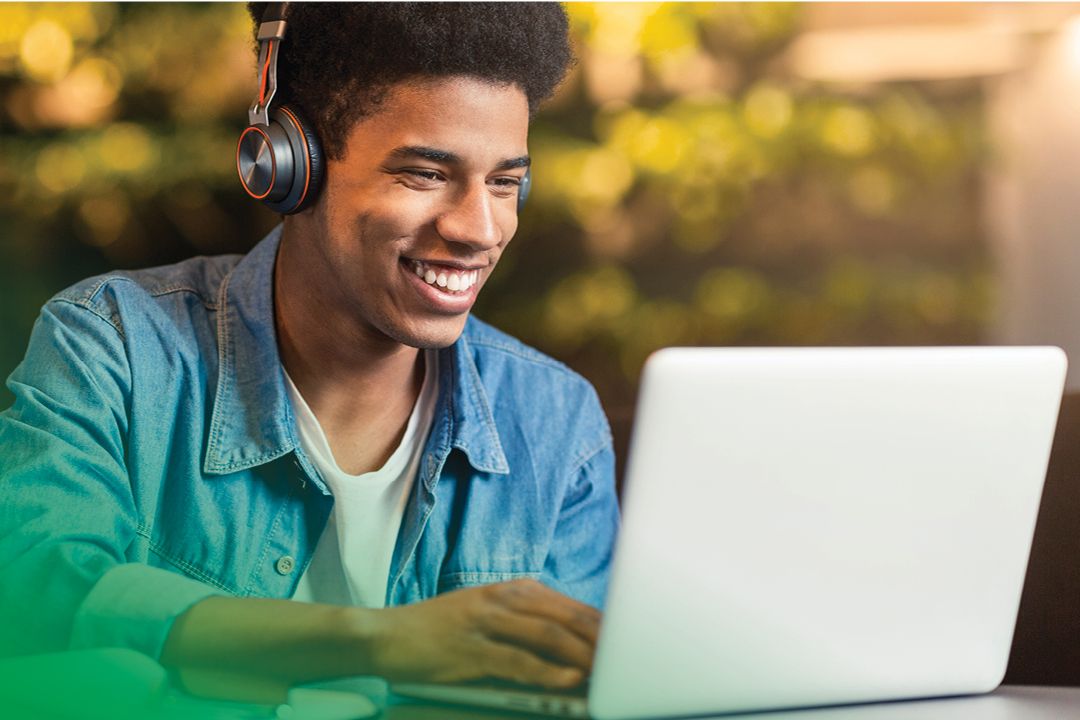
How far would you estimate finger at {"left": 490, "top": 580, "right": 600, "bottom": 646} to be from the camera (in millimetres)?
786

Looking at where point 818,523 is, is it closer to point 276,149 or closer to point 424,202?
point 424,202

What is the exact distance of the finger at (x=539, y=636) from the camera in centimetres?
78

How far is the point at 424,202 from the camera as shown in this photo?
1173mm

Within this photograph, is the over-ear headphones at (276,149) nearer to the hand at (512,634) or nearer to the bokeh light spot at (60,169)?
the hand at (512,634)

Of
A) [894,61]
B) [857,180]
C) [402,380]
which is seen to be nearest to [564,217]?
[857,180]

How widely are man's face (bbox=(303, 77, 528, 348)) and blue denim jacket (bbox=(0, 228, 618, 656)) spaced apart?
13cm

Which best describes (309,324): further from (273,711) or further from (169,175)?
(169,175)

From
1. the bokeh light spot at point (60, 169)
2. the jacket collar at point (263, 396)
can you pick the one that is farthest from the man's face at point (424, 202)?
the bokeh light spot at point (60, 169)

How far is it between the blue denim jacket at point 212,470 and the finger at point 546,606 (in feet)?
0.82

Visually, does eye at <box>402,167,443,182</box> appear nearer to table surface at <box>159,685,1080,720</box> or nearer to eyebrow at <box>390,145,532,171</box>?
eyebrow at <box>390,145,532,171</box>

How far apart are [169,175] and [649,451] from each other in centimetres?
333

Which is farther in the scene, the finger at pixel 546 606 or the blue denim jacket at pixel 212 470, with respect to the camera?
the blue denim jacket at pixel 212 470

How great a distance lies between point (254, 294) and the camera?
4.21 feet

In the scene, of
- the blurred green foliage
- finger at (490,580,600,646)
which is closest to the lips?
finger at (490,580,600,646)
